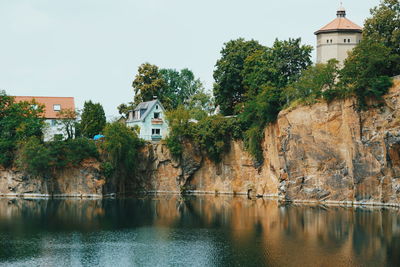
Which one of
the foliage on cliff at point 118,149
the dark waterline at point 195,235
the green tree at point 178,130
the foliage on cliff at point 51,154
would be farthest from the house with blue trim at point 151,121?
the dark waterline at point 195,235

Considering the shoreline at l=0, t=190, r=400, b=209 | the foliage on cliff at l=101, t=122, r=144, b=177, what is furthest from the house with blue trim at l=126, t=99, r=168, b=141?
the shoreline at l=0, t=190, r=400, b=209

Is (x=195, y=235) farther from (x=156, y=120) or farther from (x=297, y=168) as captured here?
(x=156, y=120)

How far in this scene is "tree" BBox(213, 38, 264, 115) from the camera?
91.5 meters

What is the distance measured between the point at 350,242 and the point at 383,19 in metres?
32.7

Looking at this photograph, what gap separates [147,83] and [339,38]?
119ft

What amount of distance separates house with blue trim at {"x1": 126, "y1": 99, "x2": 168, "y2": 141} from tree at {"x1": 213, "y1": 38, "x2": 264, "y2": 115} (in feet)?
29.8

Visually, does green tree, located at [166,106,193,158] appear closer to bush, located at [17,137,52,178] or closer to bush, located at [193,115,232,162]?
bush, located at [193,115,232,162]

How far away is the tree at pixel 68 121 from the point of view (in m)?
87.3

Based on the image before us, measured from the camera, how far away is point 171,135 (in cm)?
8938

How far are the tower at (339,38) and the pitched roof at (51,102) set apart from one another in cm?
3847

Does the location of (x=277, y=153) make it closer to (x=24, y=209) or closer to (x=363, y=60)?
(x=363, y=60)

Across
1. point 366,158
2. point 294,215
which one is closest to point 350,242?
point 294,215

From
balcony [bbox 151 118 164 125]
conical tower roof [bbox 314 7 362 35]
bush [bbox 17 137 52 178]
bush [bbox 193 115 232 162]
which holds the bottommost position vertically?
bush [bbox 17 137 52 178]

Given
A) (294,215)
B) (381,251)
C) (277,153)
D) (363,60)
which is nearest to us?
(381,251)
